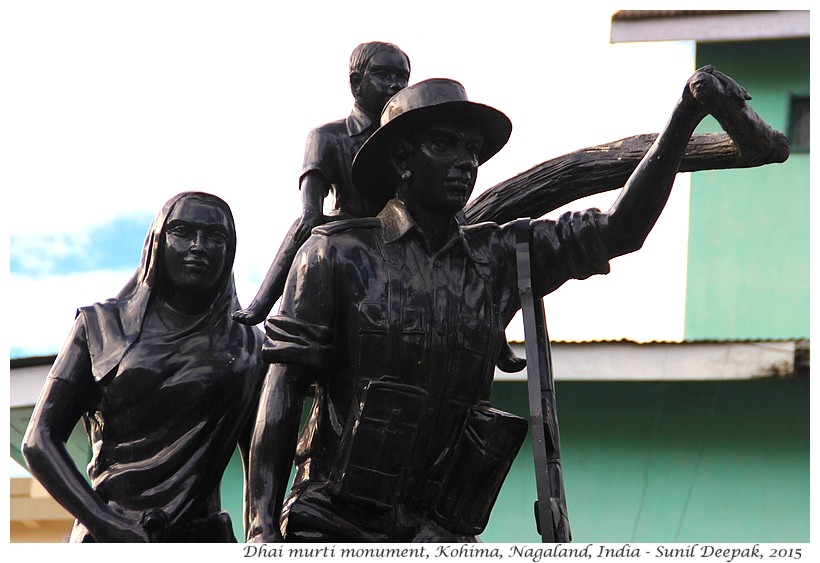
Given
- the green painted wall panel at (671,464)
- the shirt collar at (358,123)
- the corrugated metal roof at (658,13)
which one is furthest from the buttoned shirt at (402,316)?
the corrugated metal roof at (658,13)

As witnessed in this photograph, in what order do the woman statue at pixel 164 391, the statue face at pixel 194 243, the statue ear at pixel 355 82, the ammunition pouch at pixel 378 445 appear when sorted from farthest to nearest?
the statue ear at pixel 355 82
the statue face at pixel 194 243
the woman statue at pixel 164 391
the ammunition pouch at pixel 378 445

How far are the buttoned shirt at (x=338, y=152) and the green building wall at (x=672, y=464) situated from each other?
6.27m

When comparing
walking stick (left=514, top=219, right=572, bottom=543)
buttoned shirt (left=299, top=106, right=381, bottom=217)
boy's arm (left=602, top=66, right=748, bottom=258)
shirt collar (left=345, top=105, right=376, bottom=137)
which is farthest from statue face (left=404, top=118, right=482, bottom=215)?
shirt collar (left=345, top=105, right=376, bottom=137)

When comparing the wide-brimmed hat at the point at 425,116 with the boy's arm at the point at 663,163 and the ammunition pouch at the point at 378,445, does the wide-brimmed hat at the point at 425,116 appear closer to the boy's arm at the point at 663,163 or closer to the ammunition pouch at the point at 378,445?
the boy's arm at the point at 663,163

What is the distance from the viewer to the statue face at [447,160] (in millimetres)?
7824

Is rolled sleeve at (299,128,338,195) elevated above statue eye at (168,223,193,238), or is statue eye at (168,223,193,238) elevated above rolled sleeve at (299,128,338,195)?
rolled sleeve at (299,128,338,195)

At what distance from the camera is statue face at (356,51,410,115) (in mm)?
8969

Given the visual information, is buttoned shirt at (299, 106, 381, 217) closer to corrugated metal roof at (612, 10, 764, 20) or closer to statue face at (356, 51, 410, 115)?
statue face at (356, 51, 410, 115)

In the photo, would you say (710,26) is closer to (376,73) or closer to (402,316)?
(376,73)

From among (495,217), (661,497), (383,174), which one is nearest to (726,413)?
(661,497)

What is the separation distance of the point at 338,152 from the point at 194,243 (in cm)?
93

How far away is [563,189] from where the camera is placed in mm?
9680

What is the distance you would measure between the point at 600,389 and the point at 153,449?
24.7ft
